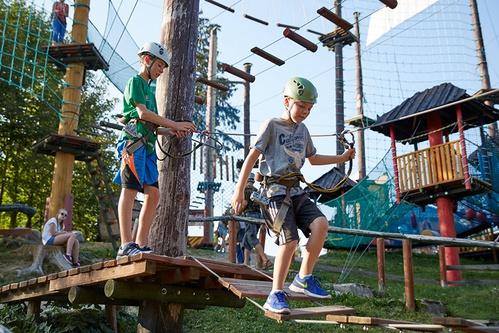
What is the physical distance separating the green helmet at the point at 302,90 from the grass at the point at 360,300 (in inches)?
142

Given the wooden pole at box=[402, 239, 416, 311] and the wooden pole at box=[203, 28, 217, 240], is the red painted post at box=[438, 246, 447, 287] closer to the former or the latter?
the wooden pole at box=[402, 239, 416, 311]

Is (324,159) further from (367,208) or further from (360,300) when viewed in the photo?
(367,208)

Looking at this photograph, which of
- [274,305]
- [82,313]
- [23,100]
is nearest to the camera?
[274,305]

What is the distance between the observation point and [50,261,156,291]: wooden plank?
3.79 metres

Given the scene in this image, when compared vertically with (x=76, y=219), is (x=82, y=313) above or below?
below

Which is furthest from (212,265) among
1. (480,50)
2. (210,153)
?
(480,50)

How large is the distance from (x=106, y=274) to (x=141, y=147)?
1.05 metres

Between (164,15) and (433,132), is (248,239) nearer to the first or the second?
(164,15)

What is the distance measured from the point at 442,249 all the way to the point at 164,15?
7014 millimetres

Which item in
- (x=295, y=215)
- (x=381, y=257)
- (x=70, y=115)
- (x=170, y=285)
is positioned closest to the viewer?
(x=295, y=215)

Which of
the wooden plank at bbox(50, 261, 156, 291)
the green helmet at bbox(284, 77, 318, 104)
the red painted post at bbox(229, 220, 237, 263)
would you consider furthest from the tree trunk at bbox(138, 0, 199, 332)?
the red painted post at bbox(229, 220, 237, 263)

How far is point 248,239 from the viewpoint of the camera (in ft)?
31.6

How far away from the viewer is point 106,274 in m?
4.21

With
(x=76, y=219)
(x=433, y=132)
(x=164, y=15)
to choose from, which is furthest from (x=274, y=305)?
(x=76, y=219)
